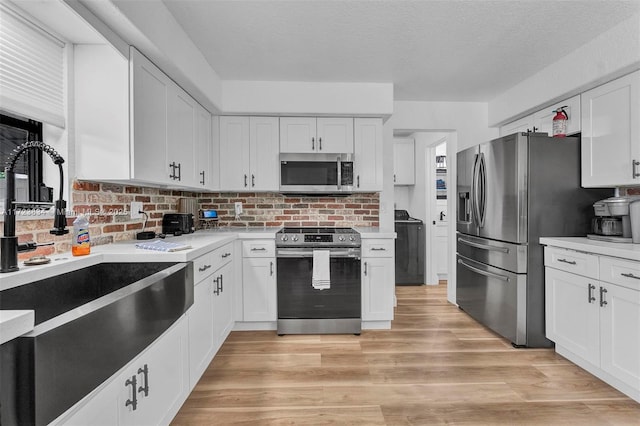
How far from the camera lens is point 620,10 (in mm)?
2125

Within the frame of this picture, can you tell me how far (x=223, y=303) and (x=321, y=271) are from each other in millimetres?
884

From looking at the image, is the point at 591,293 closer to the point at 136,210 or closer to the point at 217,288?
the point at 217,288

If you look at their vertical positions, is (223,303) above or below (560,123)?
below

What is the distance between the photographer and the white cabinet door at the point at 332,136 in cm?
344

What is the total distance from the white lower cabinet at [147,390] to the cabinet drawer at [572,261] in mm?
2672

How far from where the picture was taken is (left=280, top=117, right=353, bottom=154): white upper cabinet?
3.44 m

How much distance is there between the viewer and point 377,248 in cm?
312

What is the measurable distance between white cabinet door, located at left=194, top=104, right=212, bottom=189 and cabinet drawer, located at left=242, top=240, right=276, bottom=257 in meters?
0.70

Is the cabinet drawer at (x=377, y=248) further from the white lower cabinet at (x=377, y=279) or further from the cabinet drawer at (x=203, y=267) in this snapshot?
the cabinet drawer at (x=203, y=267)

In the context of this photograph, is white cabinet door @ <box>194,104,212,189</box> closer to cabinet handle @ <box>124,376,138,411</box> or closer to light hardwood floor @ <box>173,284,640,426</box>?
light hardwood floor @ <box>173,284,640,426</box>

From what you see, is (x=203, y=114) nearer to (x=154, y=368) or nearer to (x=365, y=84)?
(x=365, y=84)

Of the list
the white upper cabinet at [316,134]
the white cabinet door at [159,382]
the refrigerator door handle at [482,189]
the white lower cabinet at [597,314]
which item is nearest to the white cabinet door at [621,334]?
the white lower cabinet at [597,314]

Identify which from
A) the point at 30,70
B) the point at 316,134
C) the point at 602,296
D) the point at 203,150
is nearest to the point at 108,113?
the point at 30,70

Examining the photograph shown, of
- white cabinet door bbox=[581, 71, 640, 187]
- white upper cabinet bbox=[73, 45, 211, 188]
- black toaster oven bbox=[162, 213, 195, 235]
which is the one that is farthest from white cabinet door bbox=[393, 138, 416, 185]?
white upper cabinet bbox=[73, 45, 211, 188]
